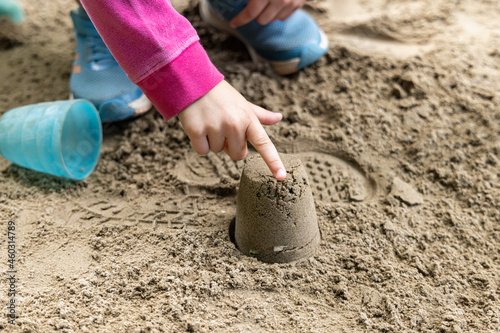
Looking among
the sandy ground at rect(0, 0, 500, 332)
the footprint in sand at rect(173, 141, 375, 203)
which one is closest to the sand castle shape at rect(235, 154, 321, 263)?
the sandy ground at rect(0, 0, 500, 332)

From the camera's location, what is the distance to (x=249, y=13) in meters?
1.92

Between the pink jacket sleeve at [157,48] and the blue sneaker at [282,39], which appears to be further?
the blue sneaker at [282,39]

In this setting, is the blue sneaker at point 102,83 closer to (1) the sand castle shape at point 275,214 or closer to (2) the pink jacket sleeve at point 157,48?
(2) the pink jacket sleeve at point 157,48

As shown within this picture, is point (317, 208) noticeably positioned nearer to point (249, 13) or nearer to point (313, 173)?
point (313, 173)

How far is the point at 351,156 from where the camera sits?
1.75 meters

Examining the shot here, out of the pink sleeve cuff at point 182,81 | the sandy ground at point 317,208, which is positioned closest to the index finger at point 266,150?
the pink sleeve cuff at point 182,81

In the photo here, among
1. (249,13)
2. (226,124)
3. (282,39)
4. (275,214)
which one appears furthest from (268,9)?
(275,214)

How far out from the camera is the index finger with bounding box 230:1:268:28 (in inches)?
72.6

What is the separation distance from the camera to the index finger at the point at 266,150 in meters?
1.21

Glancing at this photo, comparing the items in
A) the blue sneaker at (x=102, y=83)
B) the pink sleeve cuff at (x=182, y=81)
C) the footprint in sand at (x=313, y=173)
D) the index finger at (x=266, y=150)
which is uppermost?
the pink sleeve cuff at (x=182, y=81)

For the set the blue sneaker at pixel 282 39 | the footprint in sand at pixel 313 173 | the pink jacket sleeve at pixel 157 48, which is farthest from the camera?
the blue sneaker at pixel 282 39

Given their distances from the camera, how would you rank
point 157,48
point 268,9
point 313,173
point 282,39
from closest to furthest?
1. point 157,48
2. point 313,173
3. point 268,9
4. point 282,39

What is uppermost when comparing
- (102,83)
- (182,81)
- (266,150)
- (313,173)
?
(182,81)

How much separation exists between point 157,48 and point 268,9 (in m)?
0.78
